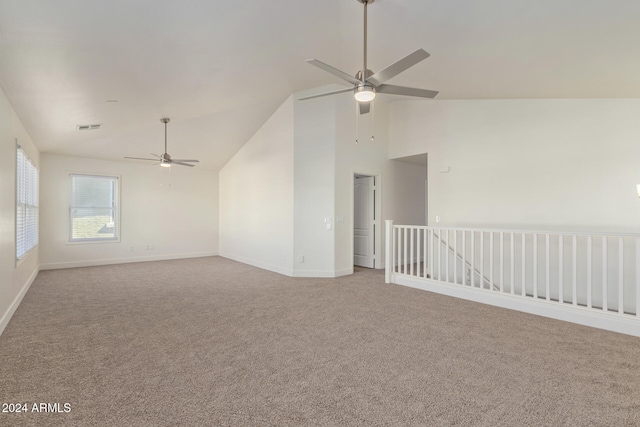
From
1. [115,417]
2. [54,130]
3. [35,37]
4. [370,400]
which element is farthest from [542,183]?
[54,130]

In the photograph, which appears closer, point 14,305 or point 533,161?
point 14,305

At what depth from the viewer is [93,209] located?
24.1 ft

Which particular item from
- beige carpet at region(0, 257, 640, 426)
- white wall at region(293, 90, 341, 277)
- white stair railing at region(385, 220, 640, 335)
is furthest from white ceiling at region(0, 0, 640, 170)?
beige carpet at region(0, 257, 640, 426)

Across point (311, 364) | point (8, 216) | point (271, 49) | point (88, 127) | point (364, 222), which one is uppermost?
point (271, 49)

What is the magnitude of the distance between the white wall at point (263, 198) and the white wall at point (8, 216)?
3.81 metres

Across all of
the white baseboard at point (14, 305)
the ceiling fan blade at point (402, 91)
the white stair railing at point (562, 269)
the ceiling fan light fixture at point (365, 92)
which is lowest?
the white baseboard at point (14, 305)

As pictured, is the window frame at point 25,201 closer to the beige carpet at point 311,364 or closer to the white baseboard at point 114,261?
the beige carpet at point 311,364

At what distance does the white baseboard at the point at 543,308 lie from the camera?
125 inches

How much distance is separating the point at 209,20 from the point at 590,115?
4.80 meters

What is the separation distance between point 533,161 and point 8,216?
6850 millimetres

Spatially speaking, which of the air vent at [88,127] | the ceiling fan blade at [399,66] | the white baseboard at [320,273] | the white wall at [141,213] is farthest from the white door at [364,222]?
the air vent at [88,127]

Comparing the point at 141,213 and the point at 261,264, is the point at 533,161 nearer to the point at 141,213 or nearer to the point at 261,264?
the point at 261,264

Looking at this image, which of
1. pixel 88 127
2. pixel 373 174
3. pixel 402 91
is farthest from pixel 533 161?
pixel 88 127

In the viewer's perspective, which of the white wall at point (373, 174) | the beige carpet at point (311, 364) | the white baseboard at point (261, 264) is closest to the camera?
the beige carpet at point (311, 364)
